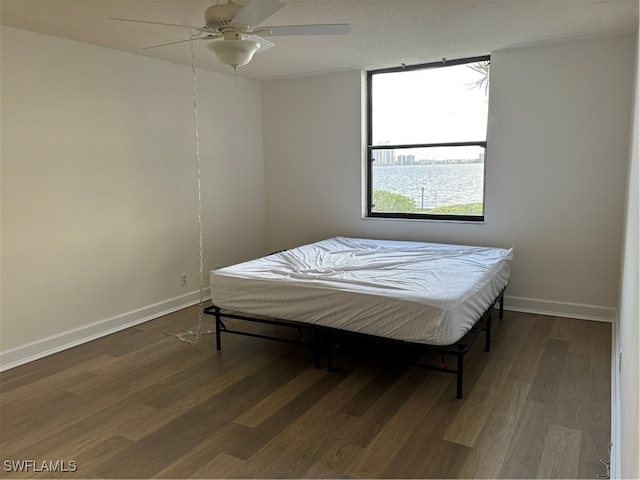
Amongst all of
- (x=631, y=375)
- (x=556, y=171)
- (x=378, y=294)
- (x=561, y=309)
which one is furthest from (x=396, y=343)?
(x=556, y=171)

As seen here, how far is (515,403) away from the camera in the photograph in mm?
2631

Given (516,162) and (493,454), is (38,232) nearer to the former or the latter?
(493,454)

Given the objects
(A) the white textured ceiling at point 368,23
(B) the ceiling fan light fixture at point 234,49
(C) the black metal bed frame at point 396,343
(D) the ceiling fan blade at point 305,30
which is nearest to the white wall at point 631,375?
(C) the black metal bed frame at point 396,343

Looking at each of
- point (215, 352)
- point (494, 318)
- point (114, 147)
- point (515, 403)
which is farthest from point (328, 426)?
point (114, 147)

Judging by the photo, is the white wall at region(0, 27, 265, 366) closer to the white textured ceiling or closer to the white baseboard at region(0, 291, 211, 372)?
the white baseboard at region(0, 291, 211, 372)

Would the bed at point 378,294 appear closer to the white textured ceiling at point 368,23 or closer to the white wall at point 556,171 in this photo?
the white wall at point 556,171

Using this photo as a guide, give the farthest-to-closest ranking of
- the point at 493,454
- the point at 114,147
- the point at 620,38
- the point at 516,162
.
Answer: the point at 516,162
the point at 114,147
the point at 620,38
the point at 493,454

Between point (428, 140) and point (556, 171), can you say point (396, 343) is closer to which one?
point (556, 171)

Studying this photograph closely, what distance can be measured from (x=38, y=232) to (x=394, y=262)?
2589 millimetres

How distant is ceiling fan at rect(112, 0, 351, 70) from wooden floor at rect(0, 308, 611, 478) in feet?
6.39

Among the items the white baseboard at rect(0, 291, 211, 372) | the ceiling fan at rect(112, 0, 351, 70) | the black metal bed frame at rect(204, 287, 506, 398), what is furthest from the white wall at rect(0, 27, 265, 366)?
the ceiling fan at rect(112, 0, 351, 70)

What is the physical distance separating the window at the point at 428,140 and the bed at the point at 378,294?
0.78m

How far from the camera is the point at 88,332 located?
12.3 ft

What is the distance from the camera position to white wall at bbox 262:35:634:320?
12.3ft
